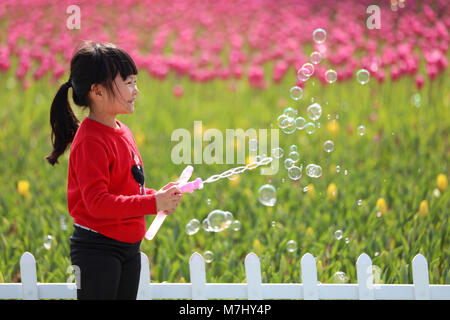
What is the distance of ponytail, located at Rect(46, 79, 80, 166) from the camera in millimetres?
2066

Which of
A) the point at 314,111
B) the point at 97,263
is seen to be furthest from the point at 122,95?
the point at 314,111

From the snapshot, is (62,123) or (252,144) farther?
(252,144)

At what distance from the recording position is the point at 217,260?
2963 mm

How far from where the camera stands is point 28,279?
2.54 metres

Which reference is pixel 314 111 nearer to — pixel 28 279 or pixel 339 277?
pixel 339 277

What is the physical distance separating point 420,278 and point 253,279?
2.22 feet

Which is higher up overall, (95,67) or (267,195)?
(95,67)

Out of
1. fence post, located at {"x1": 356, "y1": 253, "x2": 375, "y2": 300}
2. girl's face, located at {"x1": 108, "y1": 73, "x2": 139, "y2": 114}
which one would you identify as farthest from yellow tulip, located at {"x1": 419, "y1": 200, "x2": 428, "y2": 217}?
girl's face, located at {"x1": 108, "y1": 73, "x2": 139, "y2": 114}

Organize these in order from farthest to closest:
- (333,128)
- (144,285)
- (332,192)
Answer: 1. (333,128)
2. (332,192)
3. (144,285)

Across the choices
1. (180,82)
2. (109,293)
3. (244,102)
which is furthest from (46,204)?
(180,82)

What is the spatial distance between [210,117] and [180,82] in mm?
1368

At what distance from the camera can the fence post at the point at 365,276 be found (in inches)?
94.2
